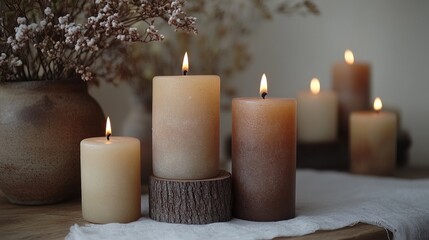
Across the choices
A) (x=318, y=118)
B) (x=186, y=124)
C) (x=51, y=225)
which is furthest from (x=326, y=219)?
(x=318, y=118)

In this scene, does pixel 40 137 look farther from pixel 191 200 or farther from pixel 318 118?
pixel 318 118

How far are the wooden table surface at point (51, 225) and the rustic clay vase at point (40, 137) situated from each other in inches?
1.2

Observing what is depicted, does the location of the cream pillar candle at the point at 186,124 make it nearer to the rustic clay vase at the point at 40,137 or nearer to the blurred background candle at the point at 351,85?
the rustic clay vase at the point at 40,137

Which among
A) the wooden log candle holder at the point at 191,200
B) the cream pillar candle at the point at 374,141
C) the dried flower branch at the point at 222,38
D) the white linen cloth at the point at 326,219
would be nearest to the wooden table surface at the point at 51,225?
the white linen cloth at the point at 326,219

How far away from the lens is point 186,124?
0.87 meters

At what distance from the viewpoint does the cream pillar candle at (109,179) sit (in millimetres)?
871

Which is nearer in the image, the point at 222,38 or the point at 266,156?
the point at 266,156

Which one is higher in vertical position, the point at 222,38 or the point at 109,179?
Answer: the point at 222,38

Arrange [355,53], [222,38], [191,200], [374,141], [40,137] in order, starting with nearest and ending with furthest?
[191,200], [40,137], [374,141], [355,53], [222,38]

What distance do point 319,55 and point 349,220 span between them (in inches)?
35.2

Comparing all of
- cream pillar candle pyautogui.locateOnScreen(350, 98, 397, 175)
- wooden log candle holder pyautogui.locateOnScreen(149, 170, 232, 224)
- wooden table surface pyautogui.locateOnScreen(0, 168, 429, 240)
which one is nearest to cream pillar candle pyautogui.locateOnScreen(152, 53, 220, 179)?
wooden log candle holder pyautogui.locateOnScreen(149, 170, 232, 224)

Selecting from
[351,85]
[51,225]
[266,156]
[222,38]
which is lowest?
[51,225]

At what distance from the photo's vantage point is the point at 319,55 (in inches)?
66.9

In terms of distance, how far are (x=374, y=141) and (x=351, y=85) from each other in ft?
0.59
